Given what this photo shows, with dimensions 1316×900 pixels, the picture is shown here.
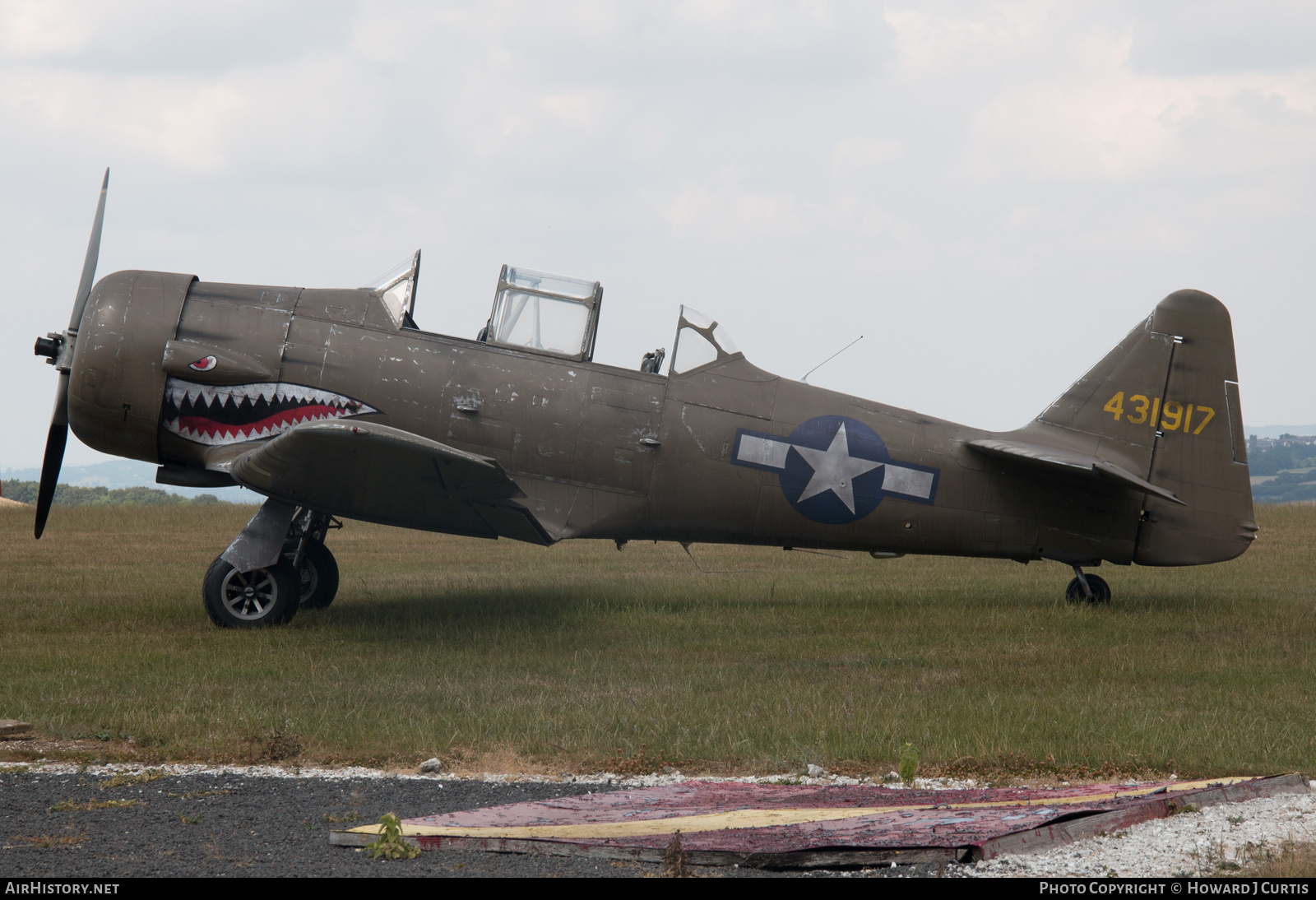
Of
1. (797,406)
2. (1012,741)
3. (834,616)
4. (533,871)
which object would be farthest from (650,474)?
(533,871)

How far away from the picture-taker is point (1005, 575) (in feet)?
43.7

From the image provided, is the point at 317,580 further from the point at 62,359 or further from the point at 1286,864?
the point at 1286,864

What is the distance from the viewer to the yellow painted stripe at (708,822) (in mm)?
3965

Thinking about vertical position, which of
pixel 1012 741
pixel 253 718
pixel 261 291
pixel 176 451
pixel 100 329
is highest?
pixel 261 291

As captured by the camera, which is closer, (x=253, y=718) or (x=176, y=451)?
(x=253, y=718)

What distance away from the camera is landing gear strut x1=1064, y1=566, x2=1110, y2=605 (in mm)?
10344

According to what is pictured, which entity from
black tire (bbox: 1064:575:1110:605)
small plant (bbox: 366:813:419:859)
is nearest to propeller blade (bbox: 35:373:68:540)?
small plant (bbox: 366:813:419:859)

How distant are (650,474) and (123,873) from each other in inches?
245

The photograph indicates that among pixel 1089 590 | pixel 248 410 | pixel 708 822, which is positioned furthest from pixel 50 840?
pixel 1089 590

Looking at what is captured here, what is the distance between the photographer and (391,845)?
3.76 metres

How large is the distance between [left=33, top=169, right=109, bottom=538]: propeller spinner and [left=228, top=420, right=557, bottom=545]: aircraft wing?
7.20 feet

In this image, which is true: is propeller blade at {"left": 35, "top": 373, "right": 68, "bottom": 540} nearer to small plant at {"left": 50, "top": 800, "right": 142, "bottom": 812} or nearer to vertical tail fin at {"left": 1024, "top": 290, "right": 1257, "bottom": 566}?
small plant at {"left": 50, "top": 800, "right": 142, "bottom": 812}

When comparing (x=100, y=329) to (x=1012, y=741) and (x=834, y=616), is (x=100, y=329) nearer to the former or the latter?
(x=834, y=616)

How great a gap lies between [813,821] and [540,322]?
6.25 metres
